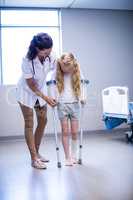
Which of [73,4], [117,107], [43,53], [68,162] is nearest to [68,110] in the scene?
[68,162]

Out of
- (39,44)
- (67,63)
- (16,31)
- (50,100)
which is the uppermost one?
(16,31)

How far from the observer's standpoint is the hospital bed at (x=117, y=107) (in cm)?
436

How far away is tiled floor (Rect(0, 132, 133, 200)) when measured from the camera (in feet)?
7.99

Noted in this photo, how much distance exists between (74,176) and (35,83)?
96 cm

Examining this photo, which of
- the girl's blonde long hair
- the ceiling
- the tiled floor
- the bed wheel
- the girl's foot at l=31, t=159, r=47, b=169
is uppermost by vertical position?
the ceiling

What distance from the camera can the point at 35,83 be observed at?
10.6 feet

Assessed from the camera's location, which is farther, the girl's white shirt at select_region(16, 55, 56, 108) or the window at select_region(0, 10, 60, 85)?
the window at select_region(0, 10, 60, 85)

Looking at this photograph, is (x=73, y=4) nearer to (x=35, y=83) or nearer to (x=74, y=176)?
(x=35, y=83)

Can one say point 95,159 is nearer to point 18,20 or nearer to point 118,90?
point 118,90

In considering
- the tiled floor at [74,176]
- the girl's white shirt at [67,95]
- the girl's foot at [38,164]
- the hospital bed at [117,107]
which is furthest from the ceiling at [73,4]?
the girl's foot at [38,164]

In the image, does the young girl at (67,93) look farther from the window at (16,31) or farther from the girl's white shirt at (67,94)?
the window at (16,31)

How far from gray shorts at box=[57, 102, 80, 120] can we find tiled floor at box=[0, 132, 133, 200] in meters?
0.50

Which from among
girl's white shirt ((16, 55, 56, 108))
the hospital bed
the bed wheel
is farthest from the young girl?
the bed wheel

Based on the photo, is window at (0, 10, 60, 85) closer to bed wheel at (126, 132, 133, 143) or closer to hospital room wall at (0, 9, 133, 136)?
hospital room wall at (0, 9, 133, 136)
